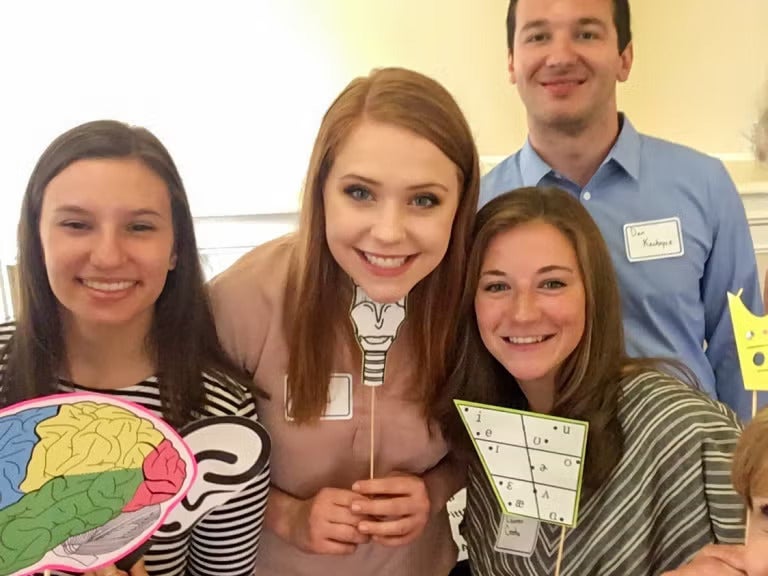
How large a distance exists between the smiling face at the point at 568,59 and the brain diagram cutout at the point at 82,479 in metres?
1.20

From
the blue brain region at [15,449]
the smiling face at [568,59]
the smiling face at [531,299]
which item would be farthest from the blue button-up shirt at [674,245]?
the blue brain region at [15,449]

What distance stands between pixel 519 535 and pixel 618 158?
94 cm

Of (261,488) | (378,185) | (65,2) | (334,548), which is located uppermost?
(65,2)

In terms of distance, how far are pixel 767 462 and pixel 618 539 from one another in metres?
0.43

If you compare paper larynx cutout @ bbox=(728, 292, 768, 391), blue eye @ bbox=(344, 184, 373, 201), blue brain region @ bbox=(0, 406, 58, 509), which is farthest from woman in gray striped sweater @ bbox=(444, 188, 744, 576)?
blue brain region @ bbox=(0, 406, 58, 509)

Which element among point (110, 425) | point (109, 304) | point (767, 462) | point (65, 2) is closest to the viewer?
point (767, 462)

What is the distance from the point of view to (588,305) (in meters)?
1.22

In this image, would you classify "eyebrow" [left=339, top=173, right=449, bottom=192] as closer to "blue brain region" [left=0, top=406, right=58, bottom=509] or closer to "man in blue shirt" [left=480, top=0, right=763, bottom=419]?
"blue brain region" [left=0, top=406, right=58, bottom=509]

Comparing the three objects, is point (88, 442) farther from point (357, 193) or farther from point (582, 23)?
point (582, 23)

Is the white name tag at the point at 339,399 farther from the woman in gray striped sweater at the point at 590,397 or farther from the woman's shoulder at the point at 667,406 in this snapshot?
the woman's shoulder at the point at 667,406

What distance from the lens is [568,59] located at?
1697 mm

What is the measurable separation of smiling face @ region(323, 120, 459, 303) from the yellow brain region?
0.40 m

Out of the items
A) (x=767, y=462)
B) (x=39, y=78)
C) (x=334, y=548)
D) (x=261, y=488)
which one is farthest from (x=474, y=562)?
(x=39, y=78)

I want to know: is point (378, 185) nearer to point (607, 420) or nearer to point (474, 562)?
point (607, 420)
